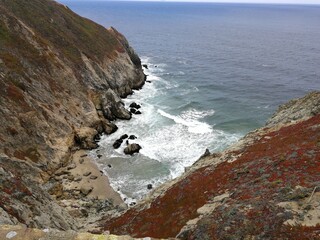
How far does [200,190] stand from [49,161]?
29026 mm

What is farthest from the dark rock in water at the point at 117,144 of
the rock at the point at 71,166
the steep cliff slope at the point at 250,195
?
the steep cliff slope at the point at 250,195

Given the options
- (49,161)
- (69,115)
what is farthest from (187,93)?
(49,161)

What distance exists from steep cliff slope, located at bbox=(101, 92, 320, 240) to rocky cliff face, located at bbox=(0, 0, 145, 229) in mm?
10460

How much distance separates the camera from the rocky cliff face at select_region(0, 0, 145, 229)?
28766 millimetres

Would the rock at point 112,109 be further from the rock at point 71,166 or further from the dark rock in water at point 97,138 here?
the rock at point 71,166

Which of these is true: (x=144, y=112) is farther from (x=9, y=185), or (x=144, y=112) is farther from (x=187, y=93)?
(x=9, y=185)

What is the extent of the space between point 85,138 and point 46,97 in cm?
1128

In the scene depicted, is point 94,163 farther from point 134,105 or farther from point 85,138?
point 134,105

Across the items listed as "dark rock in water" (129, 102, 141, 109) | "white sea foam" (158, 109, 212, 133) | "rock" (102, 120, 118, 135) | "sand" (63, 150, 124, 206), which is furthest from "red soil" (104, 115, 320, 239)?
"dark rock in water" (129, 102, 141, 109)

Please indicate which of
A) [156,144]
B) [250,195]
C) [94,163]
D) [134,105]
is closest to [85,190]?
[94,163]

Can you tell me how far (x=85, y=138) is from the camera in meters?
→ 57.0

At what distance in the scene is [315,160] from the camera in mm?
24781

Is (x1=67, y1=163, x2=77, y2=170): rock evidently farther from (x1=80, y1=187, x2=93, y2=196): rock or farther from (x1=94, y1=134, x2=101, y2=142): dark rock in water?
(x1=94, y1=134, x2=101, y2=142): dark rock in water

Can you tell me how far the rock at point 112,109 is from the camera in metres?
67.4
